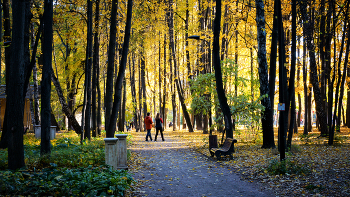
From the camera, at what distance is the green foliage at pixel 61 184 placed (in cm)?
573

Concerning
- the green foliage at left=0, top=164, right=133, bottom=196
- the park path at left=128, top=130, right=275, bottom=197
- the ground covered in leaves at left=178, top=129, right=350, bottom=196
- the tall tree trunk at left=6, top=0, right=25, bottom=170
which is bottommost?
the park path at left=128, top=130, right=275, bottom=197

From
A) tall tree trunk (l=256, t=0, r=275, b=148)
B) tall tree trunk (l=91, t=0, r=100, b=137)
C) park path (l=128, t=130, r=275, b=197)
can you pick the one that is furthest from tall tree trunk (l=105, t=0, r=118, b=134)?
tall tree trunk (l=256, t=0, r=275, b=148)

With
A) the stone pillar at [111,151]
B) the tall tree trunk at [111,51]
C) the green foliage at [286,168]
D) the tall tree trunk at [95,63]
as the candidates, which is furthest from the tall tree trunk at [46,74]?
A: the tall tree trunk at [95,63]

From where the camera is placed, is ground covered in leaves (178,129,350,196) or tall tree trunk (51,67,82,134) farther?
tall tree trunk (51,67,82,134)

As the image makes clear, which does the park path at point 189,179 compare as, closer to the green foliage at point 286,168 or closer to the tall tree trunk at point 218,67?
the green foliage at point 286,168

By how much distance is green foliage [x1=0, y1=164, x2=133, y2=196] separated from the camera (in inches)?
226

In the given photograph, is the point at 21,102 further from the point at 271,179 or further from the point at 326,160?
the point at 326,160

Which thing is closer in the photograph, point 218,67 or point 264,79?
point 218,67

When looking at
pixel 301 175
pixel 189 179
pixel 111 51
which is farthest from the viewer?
pixel 111 51

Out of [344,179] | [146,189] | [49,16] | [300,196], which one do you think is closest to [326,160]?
[344,179]

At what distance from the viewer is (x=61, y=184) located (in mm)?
6105

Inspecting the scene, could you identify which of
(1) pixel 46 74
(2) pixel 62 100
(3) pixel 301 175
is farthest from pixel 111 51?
(3) pixel 301 175

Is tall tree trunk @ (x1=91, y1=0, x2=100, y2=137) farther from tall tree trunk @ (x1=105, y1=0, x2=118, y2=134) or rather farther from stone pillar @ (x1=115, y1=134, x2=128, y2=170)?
stone pillar @ (x1=115, y1=134, x2=128, y2=170)

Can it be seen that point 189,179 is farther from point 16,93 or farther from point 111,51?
point 111,51
